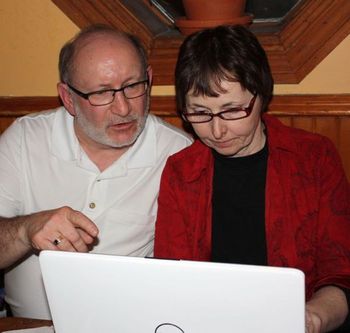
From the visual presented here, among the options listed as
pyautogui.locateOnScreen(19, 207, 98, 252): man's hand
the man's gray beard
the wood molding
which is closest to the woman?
the man's gray beard

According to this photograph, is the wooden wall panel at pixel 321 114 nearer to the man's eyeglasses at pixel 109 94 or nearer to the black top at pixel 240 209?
the black top at pixel 240 209

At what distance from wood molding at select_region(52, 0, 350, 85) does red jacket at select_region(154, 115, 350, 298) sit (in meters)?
0.27

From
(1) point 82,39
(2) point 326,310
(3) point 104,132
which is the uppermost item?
(1) point 82,39

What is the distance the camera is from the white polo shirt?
67.7 inches

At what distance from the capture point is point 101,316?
1.02m

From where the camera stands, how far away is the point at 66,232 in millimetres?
1275

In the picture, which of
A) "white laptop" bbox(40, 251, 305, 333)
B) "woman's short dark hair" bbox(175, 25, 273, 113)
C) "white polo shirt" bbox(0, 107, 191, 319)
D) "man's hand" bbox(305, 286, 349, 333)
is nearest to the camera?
"white laptop" bbox(40, 251, 305, 333)

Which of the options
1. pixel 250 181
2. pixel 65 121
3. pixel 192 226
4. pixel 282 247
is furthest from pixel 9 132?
pixel 282 247

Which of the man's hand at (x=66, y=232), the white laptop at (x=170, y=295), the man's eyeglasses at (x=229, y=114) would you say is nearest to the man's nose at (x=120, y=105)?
the man's eyeglasses at (x=229, y=114)

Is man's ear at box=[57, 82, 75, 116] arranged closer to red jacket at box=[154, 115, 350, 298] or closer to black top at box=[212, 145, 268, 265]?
red jacket at box=[154, 115, 350, 298]

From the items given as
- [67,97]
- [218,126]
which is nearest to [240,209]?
[218,126]

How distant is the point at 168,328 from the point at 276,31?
119 centimetres

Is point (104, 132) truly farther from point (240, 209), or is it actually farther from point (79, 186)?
point (240, 209)

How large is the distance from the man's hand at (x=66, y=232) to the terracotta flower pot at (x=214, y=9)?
858 millimetres
